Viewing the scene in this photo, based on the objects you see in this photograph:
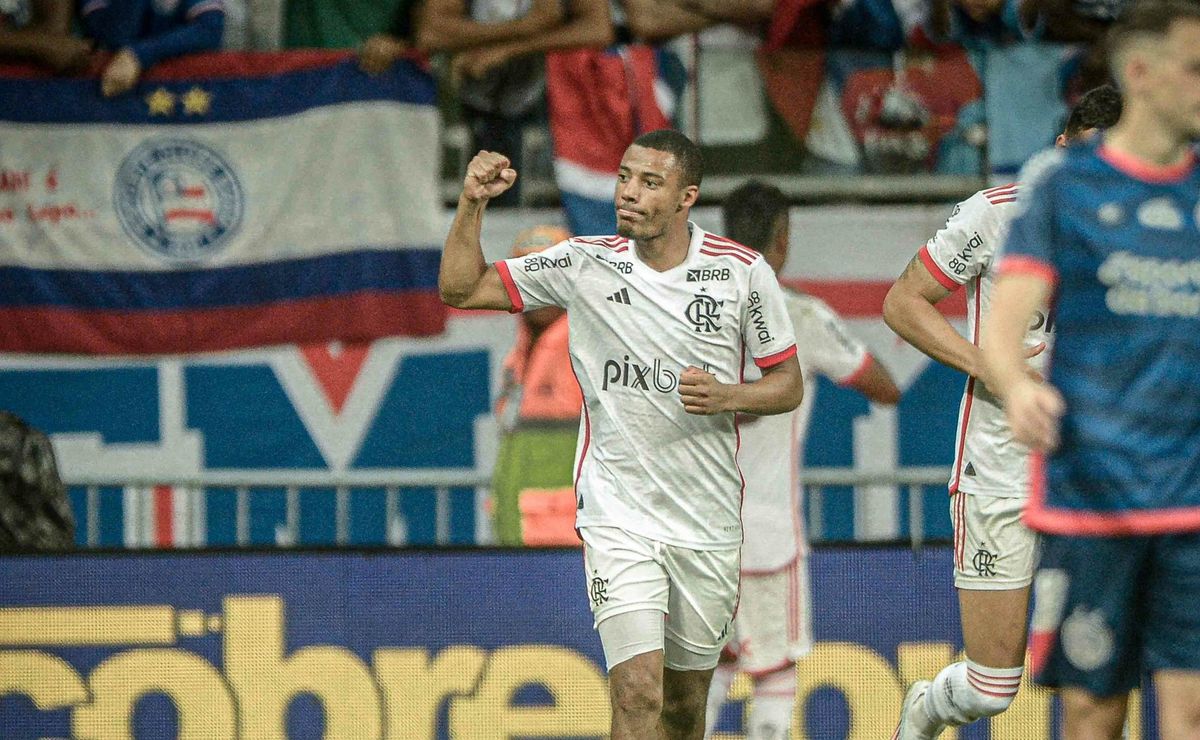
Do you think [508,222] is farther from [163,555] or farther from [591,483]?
[591,483]

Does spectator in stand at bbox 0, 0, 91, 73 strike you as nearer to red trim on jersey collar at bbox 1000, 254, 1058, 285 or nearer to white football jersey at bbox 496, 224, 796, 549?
white football jersey at bbox 496, 224, 796, 549

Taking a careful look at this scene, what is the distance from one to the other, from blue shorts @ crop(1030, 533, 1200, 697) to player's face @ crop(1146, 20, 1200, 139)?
100cm

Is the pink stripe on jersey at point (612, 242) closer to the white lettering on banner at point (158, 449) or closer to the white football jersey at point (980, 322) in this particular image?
the white football jersey at point (980, 322)

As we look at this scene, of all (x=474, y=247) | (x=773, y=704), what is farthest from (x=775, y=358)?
(x=773, y=704)

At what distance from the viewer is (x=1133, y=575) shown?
Answer: 4074 millimetres

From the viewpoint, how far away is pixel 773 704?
674 cm

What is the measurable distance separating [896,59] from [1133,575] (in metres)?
6.14

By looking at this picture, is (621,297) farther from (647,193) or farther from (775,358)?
(775,358)

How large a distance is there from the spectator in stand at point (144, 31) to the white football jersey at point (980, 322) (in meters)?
5.46

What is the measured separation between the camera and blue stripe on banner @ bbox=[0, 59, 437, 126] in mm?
9719

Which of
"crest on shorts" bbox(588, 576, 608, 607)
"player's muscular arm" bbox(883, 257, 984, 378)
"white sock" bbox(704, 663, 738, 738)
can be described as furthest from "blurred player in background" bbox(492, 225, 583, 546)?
"player's muscular arm" bbox(883, 257, 984, 378)

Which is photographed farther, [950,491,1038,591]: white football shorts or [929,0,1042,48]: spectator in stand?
[929,0,1042,48]: spectator in stand

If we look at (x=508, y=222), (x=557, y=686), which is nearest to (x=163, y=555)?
(x=557, y=686)

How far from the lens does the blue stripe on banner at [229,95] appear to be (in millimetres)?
9719
